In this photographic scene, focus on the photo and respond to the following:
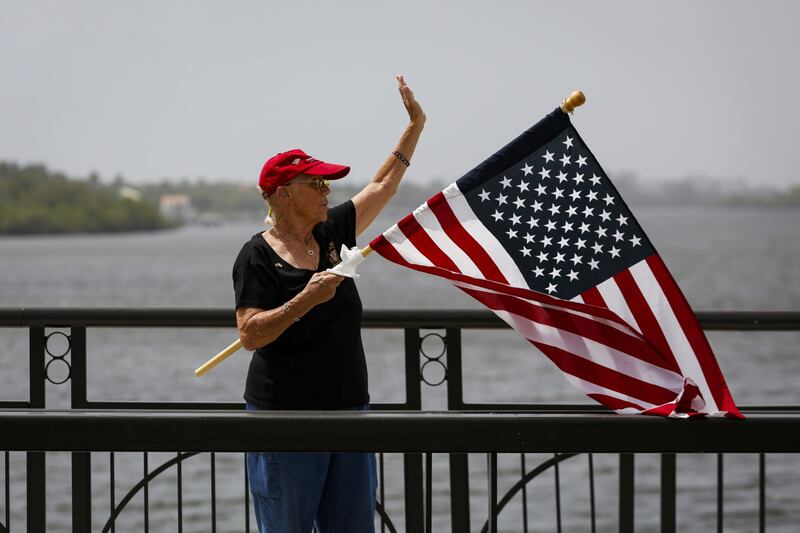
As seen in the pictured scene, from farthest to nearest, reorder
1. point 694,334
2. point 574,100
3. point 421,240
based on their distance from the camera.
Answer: point 421,240
point 574,100
point 694,334

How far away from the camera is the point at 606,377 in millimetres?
3141

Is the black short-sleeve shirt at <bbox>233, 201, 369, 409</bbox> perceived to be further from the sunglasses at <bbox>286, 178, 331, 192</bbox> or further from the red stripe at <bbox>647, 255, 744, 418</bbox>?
the red stripe at <bbox>647, 255, 744, 418</bbox>

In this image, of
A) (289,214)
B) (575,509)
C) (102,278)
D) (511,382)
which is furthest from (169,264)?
(289,214)

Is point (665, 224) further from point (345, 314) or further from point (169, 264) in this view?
point (345, 314)

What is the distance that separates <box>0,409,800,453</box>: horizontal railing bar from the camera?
259cm

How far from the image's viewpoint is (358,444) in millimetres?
2590

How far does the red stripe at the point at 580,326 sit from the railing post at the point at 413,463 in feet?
4.68

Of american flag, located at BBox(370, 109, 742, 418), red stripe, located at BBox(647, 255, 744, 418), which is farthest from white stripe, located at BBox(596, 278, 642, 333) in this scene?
red stripe, located at BBox(647, 255, 744, 418)

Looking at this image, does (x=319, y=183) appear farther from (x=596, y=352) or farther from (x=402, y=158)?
(x=596, y=352)

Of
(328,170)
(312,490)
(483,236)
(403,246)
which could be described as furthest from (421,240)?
(312,490)

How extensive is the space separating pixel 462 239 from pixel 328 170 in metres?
0.64

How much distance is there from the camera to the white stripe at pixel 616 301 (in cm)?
316

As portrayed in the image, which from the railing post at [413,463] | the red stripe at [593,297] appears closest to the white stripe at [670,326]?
the red stripe at [593,297]

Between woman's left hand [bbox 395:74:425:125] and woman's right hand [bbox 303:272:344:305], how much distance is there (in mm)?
1021
